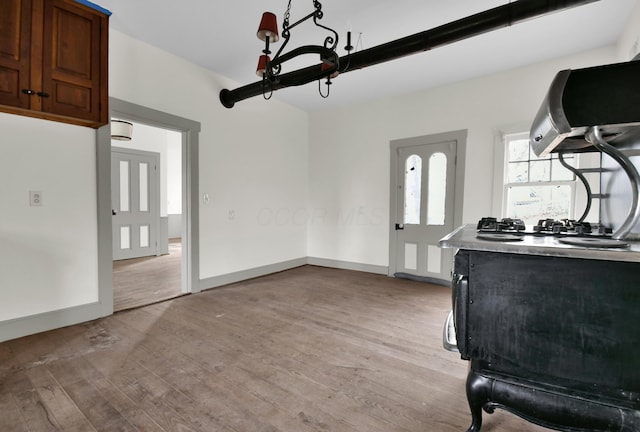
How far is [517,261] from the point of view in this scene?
1.24 meters

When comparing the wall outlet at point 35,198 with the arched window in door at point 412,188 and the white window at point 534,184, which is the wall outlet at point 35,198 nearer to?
the arched window in door at point 412,188

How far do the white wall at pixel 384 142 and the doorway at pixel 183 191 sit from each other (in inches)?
95.0

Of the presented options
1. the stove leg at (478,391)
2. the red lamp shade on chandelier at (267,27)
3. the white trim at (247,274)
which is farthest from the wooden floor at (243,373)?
the red lamp shade on chandelier at (267,27)

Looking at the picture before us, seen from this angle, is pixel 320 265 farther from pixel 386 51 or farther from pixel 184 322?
pixel 386 51

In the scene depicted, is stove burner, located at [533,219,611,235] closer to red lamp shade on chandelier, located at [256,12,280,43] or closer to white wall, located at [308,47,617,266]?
red lamp shade on chandelier, located at [256,12,280,43]

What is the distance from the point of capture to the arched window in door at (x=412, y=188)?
466cm

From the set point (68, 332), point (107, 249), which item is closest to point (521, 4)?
point (107, 249)

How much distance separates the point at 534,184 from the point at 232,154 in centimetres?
401

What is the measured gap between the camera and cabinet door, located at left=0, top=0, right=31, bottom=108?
2.20 metres

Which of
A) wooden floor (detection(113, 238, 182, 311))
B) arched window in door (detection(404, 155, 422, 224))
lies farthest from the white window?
wooden floor (detection(113, 238, 182, 311))

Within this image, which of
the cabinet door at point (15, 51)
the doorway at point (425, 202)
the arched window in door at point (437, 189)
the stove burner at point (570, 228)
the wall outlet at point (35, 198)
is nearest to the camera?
the stove burner at point (570, 228)

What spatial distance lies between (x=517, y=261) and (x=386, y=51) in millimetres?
2457

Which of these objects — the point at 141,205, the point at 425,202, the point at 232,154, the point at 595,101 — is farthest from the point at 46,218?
the point at 425,202

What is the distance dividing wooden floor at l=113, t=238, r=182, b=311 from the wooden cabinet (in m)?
2.06
